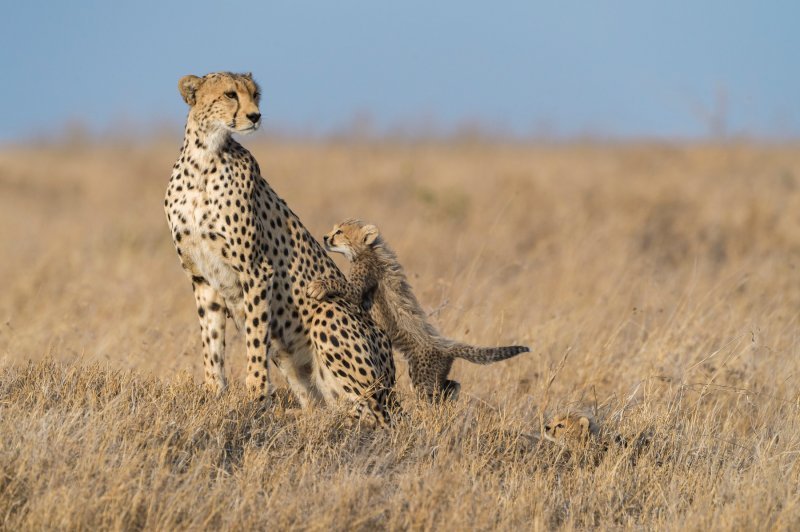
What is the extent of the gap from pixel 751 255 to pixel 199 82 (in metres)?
6.76

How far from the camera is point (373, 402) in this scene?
4.18 m

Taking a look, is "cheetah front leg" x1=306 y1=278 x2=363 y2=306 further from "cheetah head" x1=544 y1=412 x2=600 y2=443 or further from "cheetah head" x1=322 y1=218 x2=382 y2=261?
"cheetah head" x1=544 y1=412 x2=600 y2=443

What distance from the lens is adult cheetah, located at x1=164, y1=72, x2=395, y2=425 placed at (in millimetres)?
4148

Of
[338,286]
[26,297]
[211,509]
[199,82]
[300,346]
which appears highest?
[199,82]

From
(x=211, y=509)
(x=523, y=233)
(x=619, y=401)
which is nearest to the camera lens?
(x=211, y=509)

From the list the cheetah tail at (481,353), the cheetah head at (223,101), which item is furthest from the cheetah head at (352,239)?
the cheetah head at (223,101)

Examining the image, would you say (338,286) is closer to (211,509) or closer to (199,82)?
(199,82)

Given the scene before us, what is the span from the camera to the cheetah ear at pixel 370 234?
497 cm

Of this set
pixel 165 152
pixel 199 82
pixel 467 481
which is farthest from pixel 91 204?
pixel 467 481

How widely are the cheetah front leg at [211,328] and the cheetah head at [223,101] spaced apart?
0.67 meters

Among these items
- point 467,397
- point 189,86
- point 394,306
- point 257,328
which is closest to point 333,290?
point 257,328

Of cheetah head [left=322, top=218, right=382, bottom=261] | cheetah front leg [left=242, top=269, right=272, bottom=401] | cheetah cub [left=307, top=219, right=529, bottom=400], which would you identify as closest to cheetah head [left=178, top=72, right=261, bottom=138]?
cheetah front leg [left=242, top=269, right=272, bottom=401]

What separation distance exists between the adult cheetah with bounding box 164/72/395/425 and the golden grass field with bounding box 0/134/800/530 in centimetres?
18

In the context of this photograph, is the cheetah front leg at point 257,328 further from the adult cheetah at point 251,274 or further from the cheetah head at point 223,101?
the cheetah head at point 223,101
